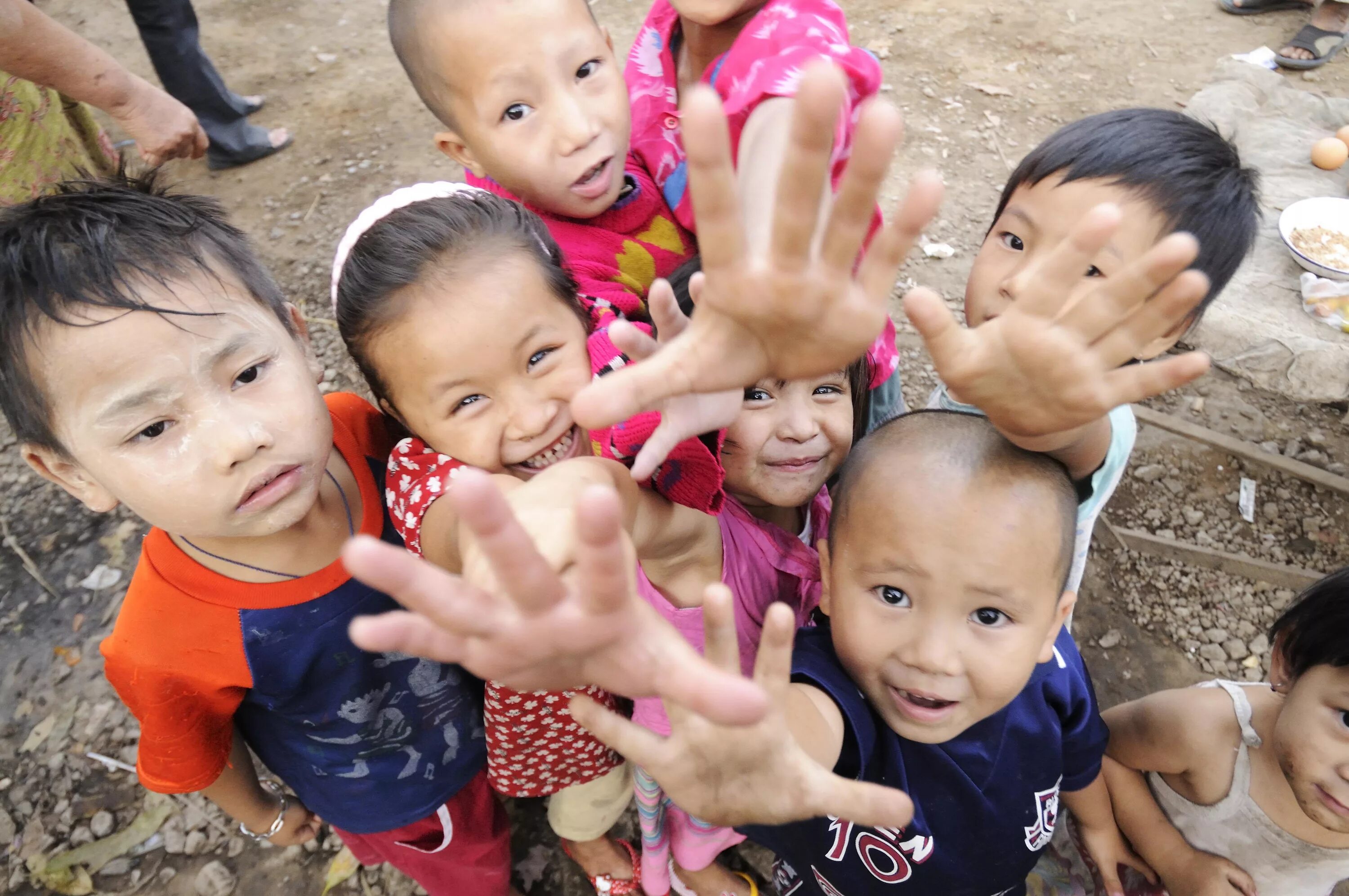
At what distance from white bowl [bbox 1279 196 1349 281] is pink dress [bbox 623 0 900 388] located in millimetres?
2458

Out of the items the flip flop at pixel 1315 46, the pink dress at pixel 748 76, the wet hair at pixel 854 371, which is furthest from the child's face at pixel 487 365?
the flip flop at pixel 1315 46

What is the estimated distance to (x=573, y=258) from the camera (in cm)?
157

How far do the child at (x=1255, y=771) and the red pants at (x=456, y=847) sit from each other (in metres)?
1.58

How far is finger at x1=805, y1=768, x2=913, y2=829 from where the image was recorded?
0.92 meters

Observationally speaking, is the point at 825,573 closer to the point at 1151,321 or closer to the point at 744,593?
the point at 744,593

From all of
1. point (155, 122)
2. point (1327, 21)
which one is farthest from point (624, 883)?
point (1327, 21)

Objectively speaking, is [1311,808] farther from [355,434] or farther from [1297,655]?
[355,434]

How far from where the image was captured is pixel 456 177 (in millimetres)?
4480

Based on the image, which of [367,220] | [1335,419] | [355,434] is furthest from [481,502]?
[1335,419]

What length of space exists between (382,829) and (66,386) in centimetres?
113

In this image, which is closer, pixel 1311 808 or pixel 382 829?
pixel 1311 808

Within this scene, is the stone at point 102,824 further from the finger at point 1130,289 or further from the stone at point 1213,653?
the stone at point 1213,653

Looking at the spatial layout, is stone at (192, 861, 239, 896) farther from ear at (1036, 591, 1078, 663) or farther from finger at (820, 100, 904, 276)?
finger at (820, 100, 904, 276)

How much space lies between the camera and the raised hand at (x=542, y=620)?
69cm
